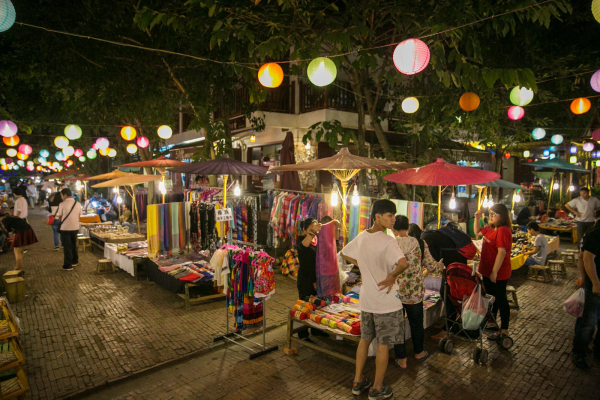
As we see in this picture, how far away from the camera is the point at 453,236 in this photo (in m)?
5.59

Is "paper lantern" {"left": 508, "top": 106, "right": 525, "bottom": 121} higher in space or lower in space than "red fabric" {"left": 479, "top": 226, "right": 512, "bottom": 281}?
higher

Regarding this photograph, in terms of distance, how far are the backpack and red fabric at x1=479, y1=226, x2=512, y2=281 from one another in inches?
7.8

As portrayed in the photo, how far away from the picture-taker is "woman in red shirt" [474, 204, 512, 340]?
534 cm

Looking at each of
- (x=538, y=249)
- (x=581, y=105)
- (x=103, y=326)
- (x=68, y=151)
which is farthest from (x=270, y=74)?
(x=68, y=151)

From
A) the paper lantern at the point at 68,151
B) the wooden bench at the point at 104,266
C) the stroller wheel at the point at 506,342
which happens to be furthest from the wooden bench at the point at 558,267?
the paper lantern at the point at 68,151

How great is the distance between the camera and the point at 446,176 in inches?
245

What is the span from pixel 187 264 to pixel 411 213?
5.00m

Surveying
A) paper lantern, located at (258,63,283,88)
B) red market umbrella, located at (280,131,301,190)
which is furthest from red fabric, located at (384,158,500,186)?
red market umbrella, located at (280,131,301,190)

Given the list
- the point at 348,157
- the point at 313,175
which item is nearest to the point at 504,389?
the point at 348,157

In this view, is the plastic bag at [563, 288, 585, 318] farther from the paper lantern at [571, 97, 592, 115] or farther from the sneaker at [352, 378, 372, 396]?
the paper lantern at [571, 97, 592, 115]

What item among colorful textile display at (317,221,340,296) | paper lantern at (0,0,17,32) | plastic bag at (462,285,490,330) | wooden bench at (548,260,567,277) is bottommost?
wooden bench at (548,260,567,277)

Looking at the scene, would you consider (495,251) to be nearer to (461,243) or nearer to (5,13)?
(461,243)

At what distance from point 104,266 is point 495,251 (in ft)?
30.6

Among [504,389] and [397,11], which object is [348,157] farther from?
[504,389]
